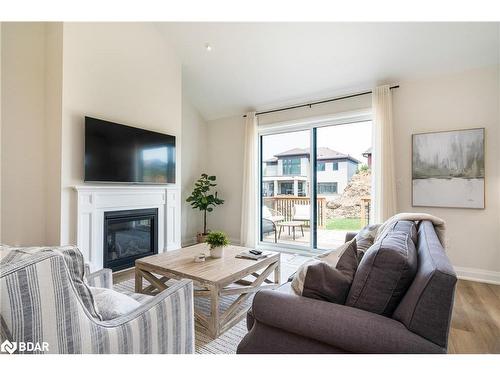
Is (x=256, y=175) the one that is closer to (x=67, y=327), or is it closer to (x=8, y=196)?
(x=8, y=196)

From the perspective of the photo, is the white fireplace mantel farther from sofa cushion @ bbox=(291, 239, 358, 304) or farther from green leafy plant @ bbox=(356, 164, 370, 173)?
green leafy plant @ bbox=(356, 164, 370, 173)

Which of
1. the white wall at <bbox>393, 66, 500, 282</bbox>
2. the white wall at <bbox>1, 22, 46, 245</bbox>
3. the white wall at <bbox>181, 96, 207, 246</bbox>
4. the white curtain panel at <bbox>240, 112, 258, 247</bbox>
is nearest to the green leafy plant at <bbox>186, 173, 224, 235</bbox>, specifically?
the white wall at <bbox>181, 96, 207, 246</bbox>

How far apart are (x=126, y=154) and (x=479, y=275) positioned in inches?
176

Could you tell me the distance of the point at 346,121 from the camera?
384cm

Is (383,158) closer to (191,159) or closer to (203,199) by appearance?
(203,199)

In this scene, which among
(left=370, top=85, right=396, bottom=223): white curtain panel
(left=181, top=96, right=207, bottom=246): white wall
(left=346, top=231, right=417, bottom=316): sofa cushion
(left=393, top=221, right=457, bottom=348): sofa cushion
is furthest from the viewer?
(left=181, top=96, right=207, bottom=246): white wall

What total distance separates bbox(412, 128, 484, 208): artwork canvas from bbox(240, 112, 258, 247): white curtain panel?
239 cm

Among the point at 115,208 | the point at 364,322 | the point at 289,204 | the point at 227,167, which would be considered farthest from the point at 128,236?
the point at 364,322

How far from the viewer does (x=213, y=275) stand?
191 centimetres

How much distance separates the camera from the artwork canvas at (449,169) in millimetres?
2934

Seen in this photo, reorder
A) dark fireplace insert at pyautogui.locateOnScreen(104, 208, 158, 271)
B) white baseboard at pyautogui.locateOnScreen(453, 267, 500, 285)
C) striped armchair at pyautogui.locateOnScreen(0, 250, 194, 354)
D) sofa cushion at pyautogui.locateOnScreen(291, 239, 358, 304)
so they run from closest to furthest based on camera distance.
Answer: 1. striped armchair at pyautogui.locateOnScreen(0, 250, 194, 354)
2. sofa cushion at pyautogui.locateOnScreen(291, 239, 358, 304)
3. white baseboard at pyautogui.locateOnScreen(453, 267, 500, 285)
4. dark fireplace insert at pyautogui.locateOnScreen(104, 208, 158, 271)

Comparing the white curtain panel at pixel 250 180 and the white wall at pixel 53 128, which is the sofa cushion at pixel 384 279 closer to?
the white wall at pixel 53 128

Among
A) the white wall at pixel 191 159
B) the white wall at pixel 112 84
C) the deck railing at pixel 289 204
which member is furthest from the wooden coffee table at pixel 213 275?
the white wall at pixel 191 159

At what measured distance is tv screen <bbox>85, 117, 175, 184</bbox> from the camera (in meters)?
2.90
